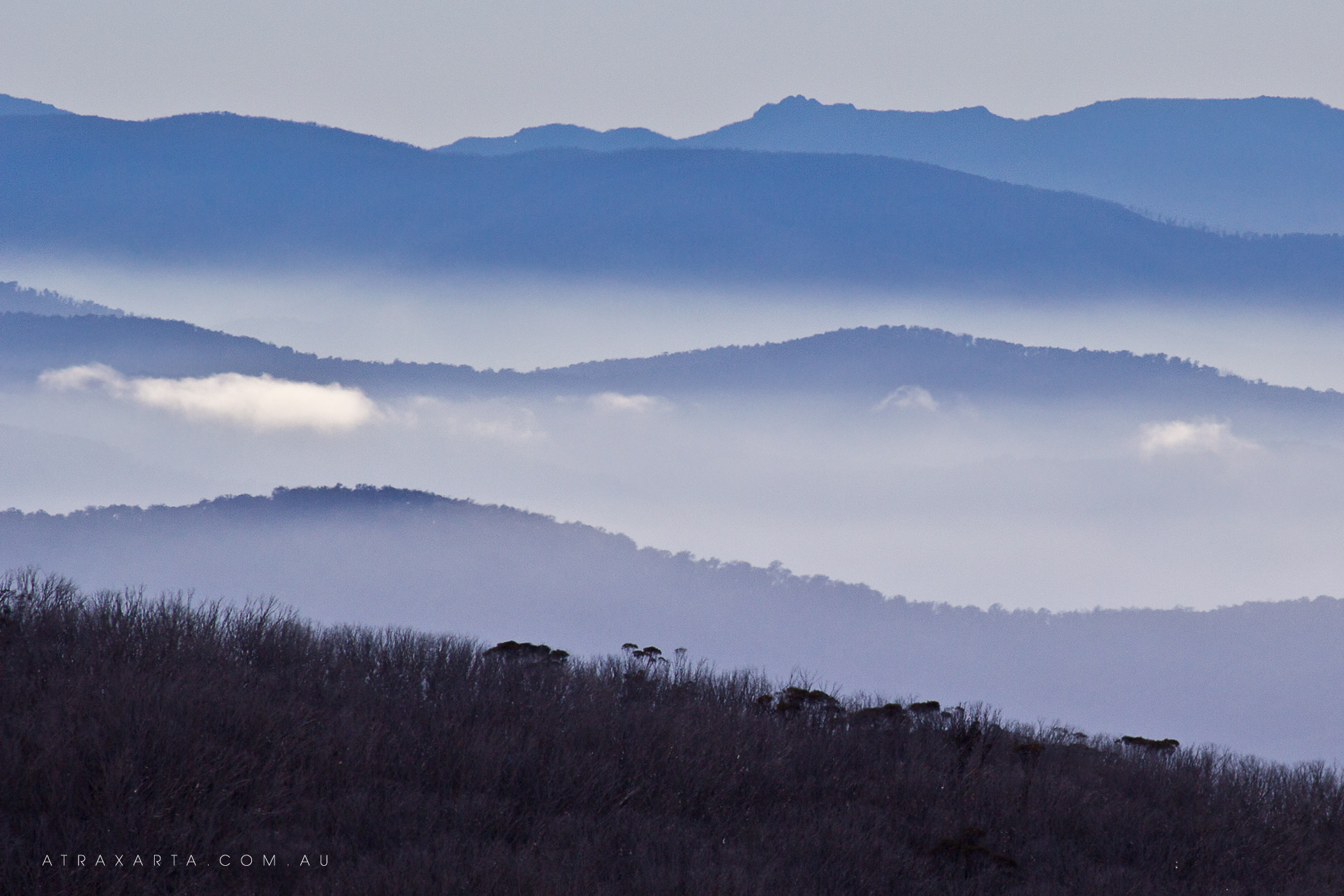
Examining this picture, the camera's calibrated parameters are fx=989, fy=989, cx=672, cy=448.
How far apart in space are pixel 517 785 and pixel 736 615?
154m

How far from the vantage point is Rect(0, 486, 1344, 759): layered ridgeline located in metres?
151

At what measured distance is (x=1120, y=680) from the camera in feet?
530

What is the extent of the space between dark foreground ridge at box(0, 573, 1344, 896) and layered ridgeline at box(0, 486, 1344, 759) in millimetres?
133242

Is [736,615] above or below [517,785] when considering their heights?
below

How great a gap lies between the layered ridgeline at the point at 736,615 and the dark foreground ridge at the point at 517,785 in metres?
133

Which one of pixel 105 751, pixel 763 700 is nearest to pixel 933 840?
pixel 763 700

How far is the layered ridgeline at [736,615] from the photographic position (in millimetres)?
150750

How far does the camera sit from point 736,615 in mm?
158000

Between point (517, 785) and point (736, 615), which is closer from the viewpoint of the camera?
point (517, 785)

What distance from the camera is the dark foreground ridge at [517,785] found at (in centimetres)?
536

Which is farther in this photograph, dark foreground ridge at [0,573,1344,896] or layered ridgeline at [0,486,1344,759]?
layered ridgeline at [0,486,1344,759]

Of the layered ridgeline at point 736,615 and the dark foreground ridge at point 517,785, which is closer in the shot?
the dark foreground ridge at point 517,785

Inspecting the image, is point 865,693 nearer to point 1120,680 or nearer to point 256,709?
point 256,709

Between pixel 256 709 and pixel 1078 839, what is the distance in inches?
241
